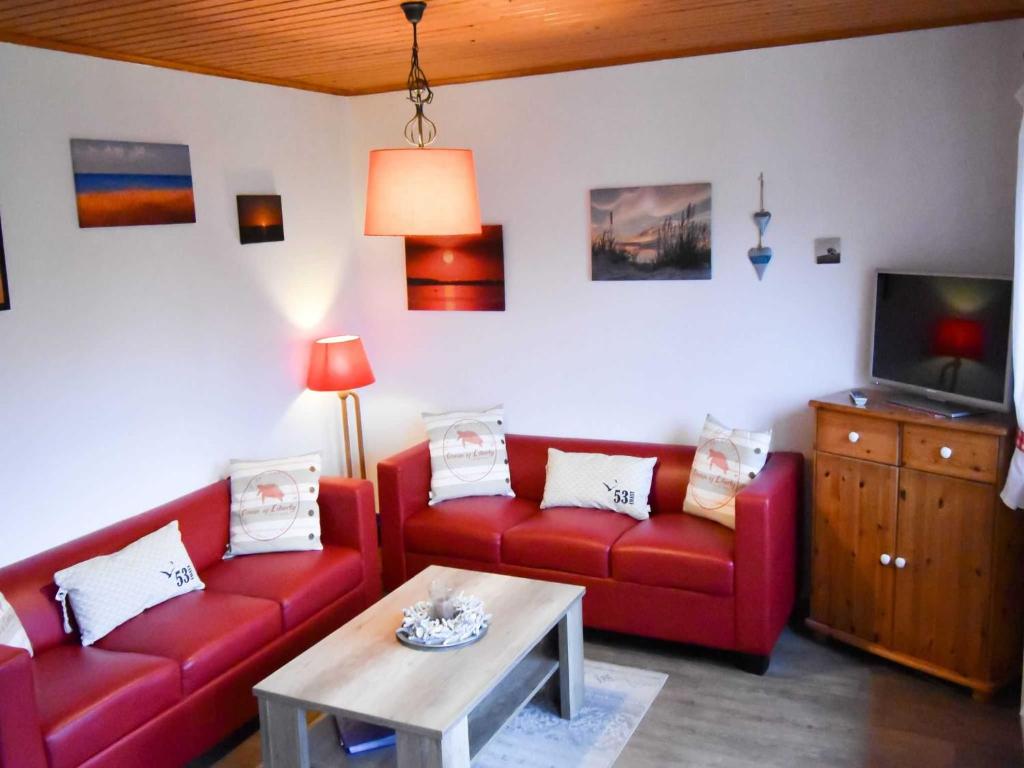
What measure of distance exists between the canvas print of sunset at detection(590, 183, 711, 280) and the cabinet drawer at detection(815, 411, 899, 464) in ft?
3.18

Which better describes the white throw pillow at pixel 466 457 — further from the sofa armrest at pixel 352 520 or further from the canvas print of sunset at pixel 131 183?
the canvas print of sunset at pixel 131 183

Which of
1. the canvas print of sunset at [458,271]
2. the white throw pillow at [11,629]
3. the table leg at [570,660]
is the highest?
the canvas print of sunset at [458,271]

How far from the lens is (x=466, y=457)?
479 centimetres

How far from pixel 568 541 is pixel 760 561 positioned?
84 cm

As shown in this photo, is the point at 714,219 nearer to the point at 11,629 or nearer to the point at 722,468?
the point at 722,468

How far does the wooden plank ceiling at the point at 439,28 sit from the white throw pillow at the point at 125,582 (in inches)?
→ 74.3

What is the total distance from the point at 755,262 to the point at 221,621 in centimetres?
273

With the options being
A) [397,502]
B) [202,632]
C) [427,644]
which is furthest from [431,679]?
[397,502]

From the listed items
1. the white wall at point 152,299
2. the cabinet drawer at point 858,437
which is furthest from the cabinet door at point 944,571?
the white wall at point 152,299

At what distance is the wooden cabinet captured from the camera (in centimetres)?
348

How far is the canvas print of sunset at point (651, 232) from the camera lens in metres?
4.48

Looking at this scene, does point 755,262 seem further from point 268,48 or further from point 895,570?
point 268,48

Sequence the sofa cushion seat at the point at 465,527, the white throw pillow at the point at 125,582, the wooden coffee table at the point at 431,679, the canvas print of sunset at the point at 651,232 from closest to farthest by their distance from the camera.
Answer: the wooden coffee table at the point at 431,679 < the white throw pillow at the point at 125,582 < the sofa cushion seat at the point at 465,527 < the canvas print of sunset at the point at 651,232

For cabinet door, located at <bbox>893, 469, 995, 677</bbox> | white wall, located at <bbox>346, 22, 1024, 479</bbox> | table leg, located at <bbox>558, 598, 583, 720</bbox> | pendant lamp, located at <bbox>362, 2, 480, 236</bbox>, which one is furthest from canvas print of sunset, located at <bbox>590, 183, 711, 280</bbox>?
table leg, located at <bbox>558, 598, 583, 720</bbox>
